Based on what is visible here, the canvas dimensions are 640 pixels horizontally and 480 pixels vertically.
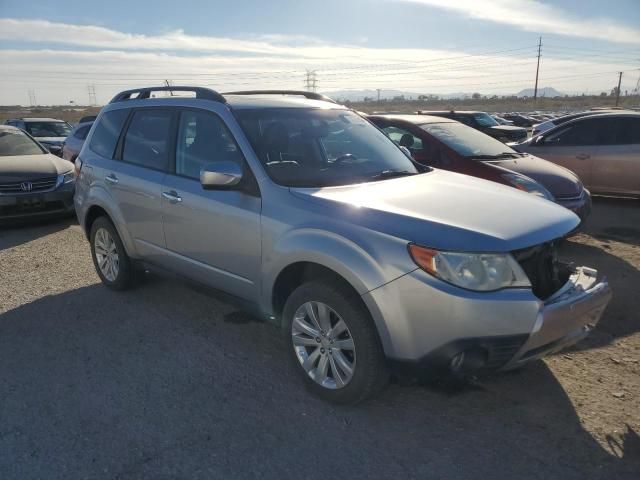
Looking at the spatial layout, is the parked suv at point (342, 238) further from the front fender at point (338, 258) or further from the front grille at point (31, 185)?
the front grille at point (31, 185)

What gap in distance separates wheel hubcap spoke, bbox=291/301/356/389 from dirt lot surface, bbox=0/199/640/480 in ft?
0.64

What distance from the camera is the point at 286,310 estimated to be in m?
3.38

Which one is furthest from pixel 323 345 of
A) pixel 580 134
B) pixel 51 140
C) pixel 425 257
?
pixel 51 140

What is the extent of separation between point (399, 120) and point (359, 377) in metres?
5.14

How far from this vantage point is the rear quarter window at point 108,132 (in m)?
5.00

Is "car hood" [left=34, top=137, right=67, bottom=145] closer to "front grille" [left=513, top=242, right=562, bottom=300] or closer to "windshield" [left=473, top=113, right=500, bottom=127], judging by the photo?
"windshield" [left=473, top=113, right=500, bottom=127]

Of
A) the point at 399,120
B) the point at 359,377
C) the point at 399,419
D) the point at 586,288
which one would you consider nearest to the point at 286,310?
the point at 359,377

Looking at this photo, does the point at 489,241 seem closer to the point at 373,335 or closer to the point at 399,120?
the point at 373,335

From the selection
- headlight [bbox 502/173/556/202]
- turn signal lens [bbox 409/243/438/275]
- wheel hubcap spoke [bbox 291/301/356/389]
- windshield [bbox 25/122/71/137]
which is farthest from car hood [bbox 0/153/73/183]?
windshield [bbox 25/122/71/137]

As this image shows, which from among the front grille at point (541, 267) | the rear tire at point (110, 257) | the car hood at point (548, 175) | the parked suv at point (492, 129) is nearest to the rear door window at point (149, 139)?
the rear tire at point (110, 257)

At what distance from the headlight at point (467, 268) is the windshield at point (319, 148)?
1078 millimetres

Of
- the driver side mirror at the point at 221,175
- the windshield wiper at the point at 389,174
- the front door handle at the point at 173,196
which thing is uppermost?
the driver side mirror at the point at 221,175

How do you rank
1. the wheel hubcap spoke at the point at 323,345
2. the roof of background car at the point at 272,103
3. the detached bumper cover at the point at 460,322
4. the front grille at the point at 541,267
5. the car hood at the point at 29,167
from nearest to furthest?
the detached bumper cover at the point at 460,322
the front grille at the point at 541,267
the wheel hubcap spoke at the point at 323,345
the roof of background car at the point at 272,103
the car hood at the point at 29,167

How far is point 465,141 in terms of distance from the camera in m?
7.32
